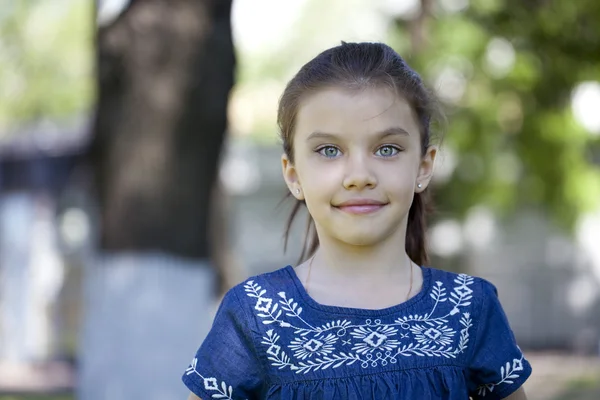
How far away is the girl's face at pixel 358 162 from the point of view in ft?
7.52

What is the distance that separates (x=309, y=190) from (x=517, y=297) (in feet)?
49.8

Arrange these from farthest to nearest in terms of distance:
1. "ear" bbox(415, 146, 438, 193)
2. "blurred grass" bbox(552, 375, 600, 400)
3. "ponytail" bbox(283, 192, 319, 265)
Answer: "blurred grass" bbox(552, 375, 600, 400) < "ponytail" bbox(283, 192, 319, 265) < "ear" bbox(415, 146, 438, 193)

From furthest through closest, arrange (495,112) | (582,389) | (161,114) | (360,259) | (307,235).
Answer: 1. (495,112)
2. (582,389)
3. (161,114)
4. (307,235)
5. (360,259)

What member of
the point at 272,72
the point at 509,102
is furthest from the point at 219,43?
the point at 272,72

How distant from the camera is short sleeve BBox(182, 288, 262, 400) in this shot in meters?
2.29

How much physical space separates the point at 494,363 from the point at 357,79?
724 millimetres

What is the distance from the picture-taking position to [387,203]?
231 centimetres

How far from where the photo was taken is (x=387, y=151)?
2.33 meters

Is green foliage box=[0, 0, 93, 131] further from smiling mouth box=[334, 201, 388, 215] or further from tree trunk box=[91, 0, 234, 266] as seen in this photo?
smiling mouth box=[334, 201, 388, 215]

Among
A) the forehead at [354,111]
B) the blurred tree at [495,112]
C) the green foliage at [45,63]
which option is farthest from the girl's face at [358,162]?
the green foliage at [45,63]

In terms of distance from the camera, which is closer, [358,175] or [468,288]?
[358,175]

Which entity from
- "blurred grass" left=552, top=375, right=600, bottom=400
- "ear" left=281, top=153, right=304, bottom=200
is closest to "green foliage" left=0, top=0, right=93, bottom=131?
"blurred grass" left=552, top=375, right=600, bottom=400

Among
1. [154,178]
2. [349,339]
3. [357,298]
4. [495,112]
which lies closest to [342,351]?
[349,339]

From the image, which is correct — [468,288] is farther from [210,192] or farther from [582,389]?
[582,389]
